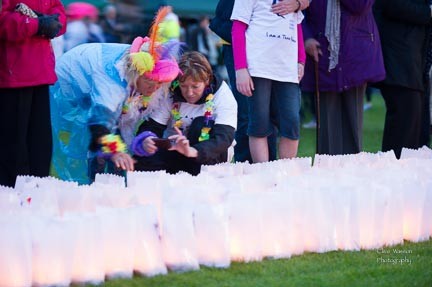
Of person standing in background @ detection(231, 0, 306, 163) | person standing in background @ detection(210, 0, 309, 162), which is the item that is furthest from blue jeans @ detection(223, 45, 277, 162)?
person standing in background @ detection(231, 0, 306, 163)

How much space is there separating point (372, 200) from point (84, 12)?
7653 mm

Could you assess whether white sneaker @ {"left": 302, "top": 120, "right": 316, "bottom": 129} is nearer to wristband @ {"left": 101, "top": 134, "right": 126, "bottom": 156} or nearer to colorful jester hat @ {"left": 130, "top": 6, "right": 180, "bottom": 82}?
colorful jester hat @ {"left": 130, "top": 6, "right": 180, "bottom": 82}

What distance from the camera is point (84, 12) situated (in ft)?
38.2

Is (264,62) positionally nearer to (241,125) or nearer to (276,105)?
(276,105)

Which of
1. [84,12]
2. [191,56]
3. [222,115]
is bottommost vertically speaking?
[84,12]

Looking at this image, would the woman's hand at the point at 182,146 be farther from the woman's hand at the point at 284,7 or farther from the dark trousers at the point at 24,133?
the woman's hand at the point at 284,7

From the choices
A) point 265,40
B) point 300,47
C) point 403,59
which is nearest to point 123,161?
point 265,40

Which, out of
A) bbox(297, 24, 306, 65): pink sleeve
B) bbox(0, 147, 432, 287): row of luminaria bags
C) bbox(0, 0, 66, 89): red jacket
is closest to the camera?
bbox(0, 147, 432, 287): row of luminaria bags

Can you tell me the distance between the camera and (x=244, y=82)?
584cm

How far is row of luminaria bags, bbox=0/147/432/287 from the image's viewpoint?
3796 millimetres

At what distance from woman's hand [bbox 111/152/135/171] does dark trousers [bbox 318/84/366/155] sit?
184cm

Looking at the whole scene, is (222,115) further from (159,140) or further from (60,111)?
(60,111)

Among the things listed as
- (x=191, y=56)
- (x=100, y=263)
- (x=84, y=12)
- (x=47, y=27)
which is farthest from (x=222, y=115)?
(x=84, y=12)

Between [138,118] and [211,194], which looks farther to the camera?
[138,118]
